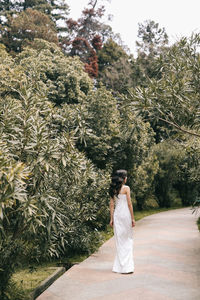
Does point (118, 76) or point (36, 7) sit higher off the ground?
point (36, 7)

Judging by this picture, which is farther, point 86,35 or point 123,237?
point 86,35

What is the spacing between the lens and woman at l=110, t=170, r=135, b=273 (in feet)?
23.9

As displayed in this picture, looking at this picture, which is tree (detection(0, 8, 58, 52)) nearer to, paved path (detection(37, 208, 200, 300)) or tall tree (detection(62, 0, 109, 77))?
tall tree (detection(62, 0, 109, 77))

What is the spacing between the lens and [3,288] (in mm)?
5586

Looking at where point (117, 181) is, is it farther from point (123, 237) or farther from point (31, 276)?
point (31, 276)

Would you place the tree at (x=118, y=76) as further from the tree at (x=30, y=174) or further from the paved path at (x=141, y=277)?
the tree at (x=30, y=174)

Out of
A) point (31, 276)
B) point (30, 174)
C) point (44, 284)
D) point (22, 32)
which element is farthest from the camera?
point (22, 32)

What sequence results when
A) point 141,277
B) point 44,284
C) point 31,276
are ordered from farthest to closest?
point 31,276 < point 141,277 < point 44,284

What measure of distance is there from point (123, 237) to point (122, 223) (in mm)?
275

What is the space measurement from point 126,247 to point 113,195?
106 cm

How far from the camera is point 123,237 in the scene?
745cm

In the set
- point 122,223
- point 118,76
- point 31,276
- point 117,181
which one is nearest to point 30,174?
point 117,181

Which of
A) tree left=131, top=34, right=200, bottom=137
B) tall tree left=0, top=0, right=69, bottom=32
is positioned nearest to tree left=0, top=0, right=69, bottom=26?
tall tree left=0, top=0, right=69, bottom=32

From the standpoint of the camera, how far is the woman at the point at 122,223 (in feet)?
23.9
